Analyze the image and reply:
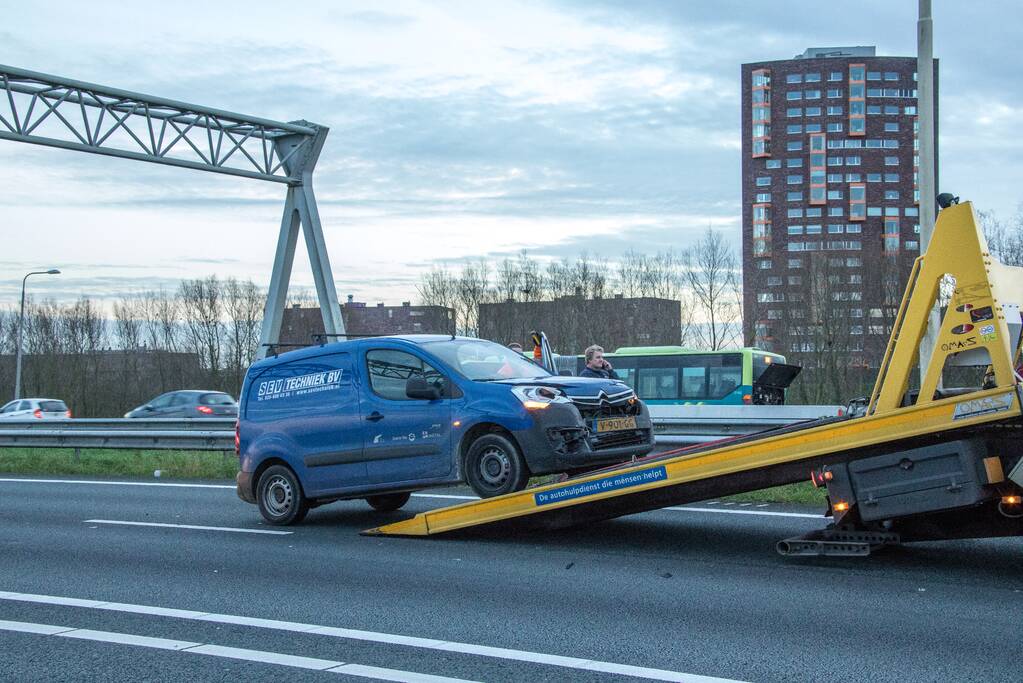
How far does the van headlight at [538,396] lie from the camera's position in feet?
32.5

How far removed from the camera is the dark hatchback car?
116 ft

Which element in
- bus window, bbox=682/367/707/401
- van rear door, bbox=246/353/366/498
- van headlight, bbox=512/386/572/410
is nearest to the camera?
van headlight, bbox=512/386/572/410

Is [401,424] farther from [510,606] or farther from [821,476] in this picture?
[821,476]

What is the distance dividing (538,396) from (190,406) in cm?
2758

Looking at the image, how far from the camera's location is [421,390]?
1037 cm

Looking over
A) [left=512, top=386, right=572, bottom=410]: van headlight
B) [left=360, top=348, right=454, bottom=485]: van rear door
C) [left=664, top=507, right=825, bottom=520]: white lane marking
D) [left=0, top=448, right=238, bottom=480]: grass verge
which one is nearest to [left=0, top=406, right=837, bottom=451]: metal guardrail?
[left=0, top=448, right=238, bottom=480]: grass verge

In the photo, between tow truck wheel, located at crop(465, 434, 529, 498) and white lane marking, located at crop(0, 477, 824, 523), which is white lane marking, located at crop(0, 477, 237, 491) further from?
tow truck wheel, located at crop(465, 434, 529, 498)

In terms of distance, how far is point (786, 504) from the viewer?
480 inches

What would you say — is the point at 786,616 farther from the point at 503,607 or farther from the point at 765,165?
the point at 765,165

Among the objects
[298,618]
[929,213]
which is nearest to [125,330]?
[929,213]

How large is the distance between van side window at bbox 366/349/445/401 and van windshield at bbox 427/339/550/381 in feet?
0.65

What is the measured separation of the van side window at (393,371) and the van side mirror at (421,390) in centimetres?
17

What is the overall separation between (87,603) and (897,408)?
559 cm

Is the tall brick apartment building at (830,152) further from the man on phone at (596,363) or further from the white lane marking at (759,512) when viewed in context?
the white lane marking at (759,512)
